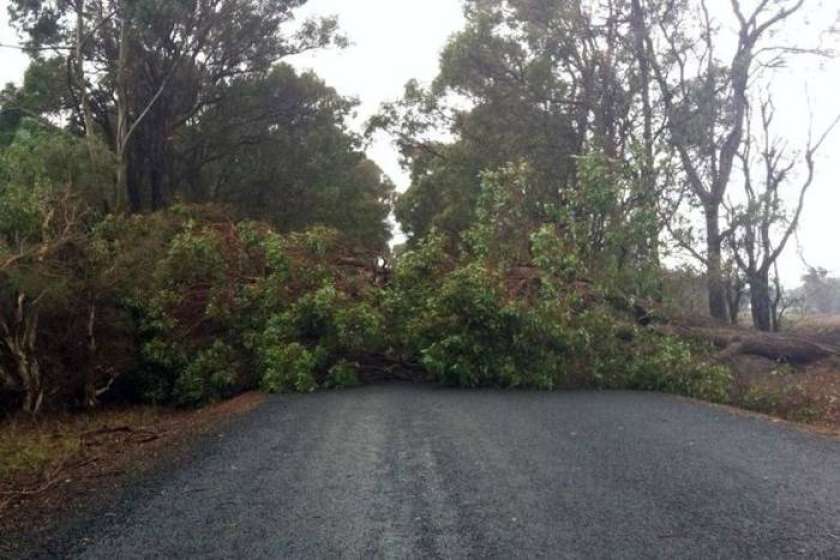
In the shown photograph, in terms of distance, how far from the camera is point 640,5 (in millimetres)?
21391

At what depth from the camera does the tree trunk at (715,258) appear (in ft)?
58.8

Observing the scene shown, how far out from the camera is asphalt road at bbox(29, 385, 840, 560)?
452 cm

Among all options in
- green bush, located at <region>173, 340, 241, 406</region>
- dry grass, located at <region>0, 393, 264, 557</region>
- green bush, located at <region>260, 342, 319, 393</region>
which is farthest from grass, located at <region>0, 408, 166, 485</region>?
green bush, located at <region>260, 342, 319, 393</region>

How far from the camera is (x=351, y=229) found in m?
27.7

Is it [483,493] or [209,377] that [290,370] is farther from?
[483,493]

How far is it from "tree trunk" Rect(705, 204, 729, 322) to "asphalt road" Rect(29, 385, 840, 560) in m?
9.81

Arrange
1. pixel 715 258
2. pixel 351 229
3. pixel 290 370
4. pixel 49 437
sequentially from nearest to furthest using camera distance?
1. pixel 49 437
2. pixel 290 370
3. pixel 715 258
4. pixel 351 229

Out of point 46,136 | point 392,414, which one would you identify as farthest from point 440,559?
point 46,136

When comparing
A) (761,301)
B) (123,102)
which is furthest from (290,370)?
(761,301)

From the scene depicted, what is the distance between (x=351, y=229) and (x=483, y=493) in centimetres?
2263

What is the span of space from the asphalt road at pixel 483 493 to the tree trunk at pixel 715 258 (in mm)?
9811

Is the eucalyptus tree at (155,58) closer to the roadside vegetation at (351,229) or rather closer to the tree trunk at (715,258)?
the roadside vegetation at (351,229)

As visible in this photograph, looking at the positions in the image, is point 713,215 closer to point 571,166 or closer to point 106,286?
point 571,166

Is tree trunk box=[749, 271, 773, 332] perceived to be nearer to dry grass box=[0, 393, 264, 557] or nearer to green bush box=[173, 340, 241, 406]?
green bush box=[173, 340, 241, 406]
